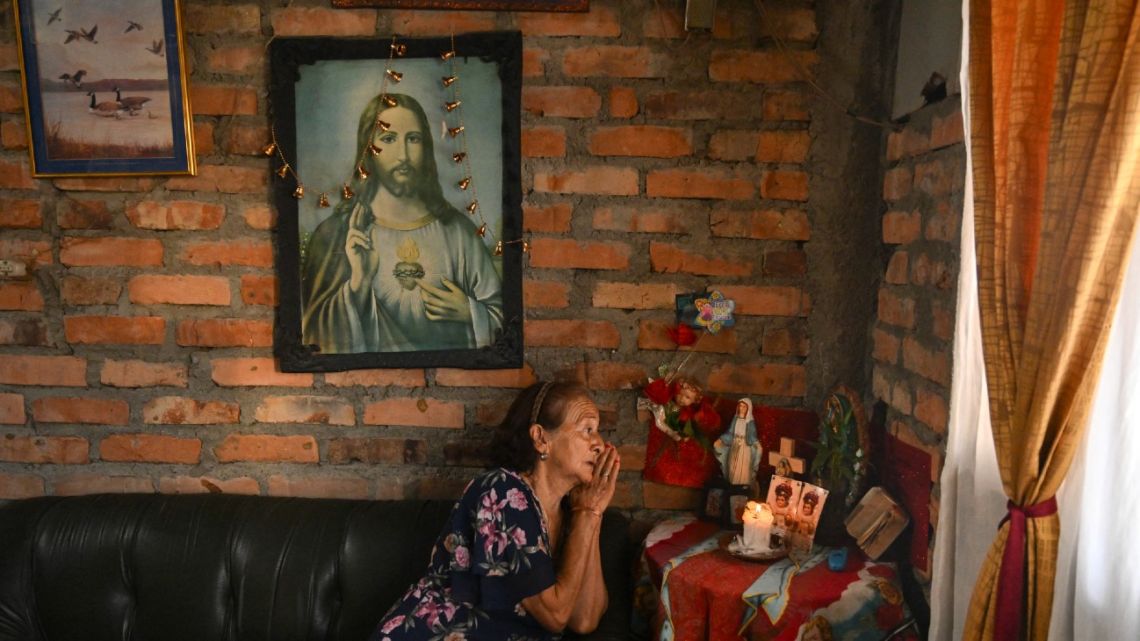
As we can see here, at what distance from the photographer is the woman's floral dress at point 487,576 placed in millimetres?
1792

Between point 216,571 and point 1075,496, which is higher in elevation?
point 1075,496

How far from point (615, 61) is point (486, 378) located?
3.03ft

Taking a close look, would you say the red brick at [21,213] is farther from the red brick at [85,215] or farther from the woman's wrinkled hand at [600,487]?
the woman's wrinkled hand at [600,487]

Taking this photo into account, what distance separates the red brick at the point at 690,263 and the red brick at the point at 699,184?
0.15 metres

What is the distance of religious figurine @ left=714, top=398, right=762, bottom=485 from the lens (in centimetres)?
209

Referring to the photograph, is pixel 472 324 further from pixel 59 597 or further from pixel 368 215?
pixel 59 597

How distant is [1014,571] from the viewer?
120 centimetres

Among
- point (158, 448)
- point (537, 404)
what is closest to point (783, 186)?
point (537, 404)

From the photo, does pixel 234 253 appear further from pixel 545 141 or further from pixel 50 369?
pixel 545 141

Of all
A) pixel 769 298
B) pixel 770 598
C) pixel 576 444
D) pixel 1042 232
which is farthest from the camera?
pixel 769 298

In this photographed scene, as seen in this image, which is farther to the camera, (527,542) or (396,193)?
(396,193)

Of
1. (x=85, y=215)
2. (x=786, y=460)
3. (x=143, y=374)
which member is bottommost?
(x=786, y=460)

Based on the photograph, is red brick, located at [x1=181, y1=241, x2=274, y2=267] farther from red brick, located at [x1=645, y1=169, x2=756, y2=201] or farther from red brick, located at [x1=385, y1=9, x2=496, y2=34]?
red brick, located at [x1=645, y1=169, x2=756, y2=201]

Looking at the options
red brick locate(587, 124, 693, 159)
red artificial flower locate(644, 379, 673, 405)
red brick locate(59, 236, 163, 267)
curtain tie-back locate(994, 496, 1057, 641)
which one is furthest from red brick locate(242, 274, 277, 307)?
curtain tie-back locate(994, 496, 1057, 641)
